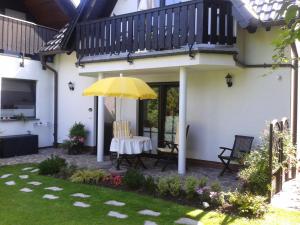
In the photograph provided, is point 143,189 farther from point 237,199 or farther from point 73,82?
point 73,82

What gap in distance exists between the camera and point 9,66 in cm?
1150

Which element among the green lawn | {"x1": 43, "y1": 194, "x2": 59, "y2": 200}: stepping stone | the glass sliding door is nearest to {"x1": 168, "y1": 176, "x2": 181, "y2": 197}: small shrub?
the green lawn

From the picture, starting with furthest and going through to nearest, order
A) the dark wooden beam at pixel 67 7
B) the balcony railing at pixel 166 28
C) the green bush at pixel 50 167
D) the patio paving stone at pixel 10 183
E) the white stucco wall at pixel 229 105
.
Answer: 1. the dark wooden beam at pixel 67 7
2. the white stucco wall at pixel 229 105
3. the green bush at pixel 50 167
4. the balcony railing at pixel 166 28
5. the patio paving stone at pixel 10 183

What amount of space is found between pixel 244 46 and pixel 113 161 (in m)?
4.97

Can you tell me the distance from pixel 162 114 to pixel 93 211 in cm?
546

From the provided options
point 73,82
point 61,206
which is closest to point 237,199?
point 61,206

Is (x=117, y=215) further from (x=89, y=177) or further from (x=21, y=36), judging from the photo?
(x=21, y=36)

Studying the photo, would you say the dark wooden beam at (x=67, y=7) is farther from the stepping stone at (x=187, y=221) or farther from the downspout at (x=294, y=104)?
the stepping stone at (x=187, y=221)

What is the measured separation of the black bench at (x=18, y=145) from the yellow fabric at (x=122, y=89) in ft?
13.7

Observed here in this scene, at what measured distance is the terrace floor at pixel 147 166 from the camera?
7953 mm

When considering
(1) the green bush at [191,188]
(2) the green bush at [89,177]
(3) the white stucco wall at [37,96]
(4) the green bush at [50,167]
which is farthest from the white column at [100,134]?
(1) the green bush at [191,188]

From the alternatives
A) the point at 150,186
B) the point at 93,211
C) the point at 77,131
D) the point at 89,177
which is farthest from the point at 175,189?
the point at 77,131

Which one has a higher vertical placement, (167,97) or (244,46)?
(244,46)

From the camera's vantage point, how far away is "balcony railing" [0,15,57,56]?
11.1m
